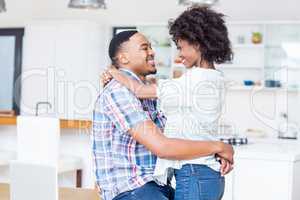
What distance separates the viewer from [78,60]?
707 centimetres

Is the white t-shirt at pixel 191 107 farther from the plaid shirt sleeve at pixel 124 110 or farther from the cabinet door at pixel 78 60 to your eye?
the cabinet door at pixel 78 60

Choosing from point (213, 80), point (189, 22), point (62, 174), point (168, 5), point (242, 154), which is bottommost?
point (62, 174)

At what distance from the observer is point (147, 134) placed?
1530 millimetres

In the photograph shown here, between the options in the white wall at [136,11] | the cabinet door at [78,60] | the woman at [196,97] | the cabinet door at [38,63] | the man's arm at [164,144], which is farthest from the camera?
the cabinet door at [38,63]

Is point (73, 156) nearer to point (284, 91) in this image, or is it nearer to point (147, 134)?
point (284, 91)

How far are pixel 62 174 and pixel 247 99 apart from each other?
2.70m

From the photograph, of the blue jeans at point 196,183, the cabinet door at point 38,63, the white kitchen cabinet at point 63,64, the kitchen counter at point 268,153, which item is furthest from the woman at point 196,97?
the cabinet door at point 38,63

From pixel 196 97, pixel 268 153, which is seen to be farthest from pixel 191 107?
pixel 268 153

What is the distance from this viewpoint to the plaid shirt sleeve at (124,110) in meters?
1.55

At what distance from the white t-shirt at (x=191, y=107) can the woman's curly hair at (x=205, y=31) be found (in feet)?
0.23

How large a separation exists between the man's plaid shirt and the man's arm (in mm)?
36

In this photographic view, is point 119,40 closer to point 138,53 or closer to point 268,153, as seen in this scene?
point 138,53

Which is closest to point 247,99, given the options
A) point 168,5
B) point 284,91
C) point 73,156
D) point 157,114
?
Answer: point 284,91

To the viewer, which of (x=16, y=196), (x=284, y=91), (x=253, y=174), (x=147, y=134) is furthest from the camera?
(x=284, y=91)
